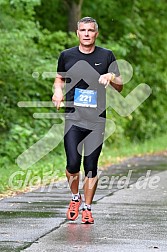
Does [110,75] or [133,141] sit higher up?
[110,75]

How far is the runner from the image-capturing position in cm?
924

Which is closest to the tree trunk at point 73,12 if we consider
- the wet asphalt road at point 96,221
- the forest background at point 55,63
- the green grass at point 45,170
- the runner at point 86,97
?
the forest background at point 55,63

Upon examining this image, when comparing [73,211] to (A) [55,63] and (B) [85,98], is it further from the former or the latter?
(A) [55,63]

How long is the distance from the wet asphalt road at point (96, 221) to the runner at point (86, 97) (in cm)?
47

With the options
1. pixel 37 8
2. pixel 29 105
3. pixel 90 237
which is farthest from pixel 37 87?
pixel 90 237

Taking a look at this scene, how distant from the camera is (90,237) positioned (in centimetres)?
816

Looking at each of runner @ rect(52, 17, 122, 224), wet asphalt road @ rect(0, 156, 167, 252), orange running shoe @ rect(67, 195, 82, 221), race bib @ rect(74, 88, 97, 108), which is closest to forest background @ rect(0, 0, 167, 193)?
wet asphalt road @ rect(0, 156, 167, 252)

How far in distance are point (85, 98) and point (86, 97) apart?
0.05ft

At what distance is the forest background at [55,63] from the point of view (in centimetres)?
1912

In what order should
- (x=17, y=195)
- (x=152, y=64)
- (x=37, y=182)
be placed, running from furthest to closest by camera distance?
1. (x=152, y=64)
2. (x=37, y=182)
3. (x=17, y=195)

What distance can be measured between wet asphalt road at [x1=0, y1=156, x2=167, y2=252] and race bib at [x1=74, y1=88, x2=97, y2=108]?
49.1 inches

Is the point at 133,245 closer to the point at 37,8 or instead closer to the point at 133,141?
the point at 37,8

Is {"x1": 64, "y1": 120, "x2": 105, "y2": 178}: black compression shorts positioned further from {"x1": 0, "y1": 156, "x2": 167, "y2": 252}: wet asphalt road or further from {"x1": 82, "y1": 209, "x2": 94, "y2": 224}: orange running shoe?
{"x1": 0, "y1": 156, "x2": 167, "y2": 252}: wet asphalt road

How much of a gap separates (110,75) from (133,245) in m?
2.12
